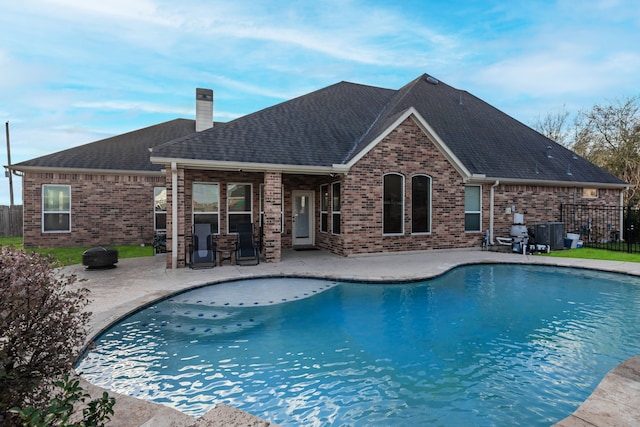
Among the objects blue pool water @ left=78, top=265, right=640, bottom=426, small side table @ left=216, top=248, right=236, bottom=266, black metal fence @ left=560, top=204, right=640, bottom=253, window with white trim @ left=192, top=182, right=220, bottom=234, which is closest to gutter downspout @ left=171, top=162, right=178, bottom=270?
small side table @ left=216, top=248, right=236, bottom=266

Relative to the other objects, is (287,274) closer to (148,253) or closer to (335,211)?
(335,211)

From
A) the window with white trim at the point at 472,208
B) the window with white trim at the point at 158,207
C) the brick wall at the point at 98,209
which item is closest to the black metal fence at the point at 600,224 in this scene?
the window with white trim at the point at 472,208

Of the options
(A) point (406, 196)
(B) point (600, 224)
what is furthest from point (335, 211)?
(B) point (600, 224)

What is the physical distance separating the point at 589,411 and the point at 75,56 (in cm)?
1586

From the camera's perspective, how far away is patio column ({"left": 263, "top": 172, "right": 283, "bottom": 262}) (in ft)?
37.1

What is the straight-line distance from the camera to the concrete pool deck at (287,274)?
305 cm

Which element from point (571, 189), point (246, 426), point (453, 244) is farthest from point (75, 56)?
point (571, 189)

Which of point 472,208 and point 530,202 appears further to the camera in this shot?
point 530,202

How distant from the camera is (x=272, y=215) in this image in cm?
1134

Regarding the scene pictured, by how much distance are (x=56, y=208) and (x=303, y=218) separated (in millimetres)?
10583

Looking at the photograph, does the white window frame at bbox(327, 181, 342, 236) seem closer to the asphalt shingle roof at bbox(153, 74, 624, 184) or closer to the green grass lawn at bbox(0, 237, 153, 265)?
the asphalt shingle roof at bbox(153, 74, 624, 184)

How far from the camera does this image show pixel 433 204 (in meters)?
13.6

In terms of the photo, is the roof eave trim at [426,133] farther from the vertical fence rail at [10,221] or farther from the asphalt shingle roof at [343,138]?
the vertical fence rail at [10,221]

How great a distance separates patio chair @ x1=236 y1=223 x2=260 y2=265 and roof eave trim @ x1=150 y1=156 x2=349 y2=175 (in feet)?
6.78
